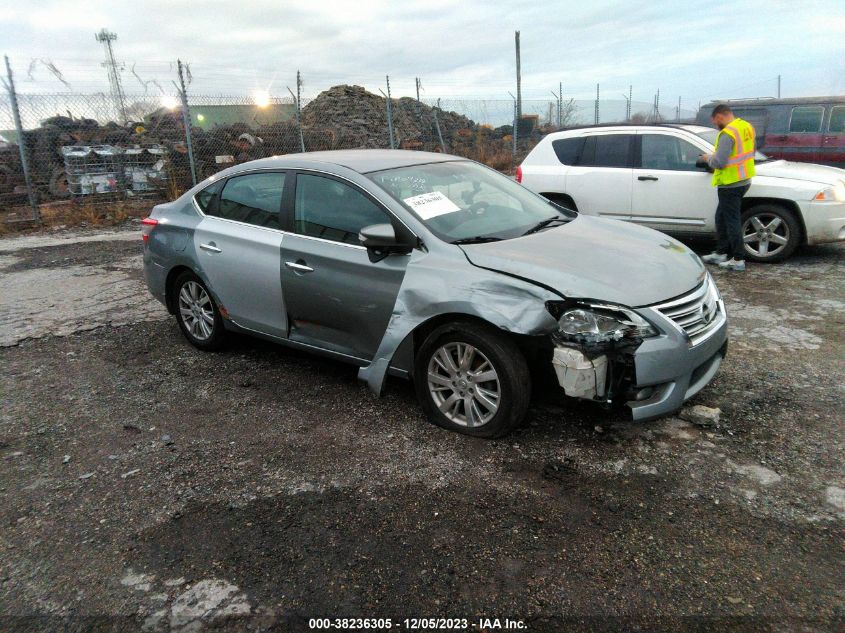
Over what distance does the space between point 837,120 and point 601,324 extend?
34.3 feet

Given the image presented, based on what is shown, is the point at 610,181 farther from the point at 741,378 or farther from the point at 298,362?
the point at 298,362

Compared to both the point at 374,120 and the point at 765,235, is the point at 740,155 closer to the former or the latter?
the point at 765,235

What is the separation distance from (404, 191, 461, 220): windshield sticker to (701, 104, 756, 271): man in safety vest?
4.16 meters

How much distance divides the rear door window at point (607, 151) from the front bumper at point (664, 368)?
4990 millimetres

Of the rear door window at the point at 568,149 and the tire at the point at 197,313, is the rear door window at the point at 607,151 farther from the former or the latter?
the tire at the point at 197,313

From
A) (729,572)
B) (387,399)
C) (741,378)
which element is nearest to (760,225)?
(741,378)

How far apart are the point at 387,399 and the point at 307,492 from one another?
3.79ft

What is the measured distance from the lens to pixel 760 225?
23.6 ft

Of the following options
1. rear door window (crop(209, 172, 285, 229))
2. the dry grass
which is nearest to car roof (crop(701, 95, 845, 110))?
rear door window (crop(209, 172, 285, 229))

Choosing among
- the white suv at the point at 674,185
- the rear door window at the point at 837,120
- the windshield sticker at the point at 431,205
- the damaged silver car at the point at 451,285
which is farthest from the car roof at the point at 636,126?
the windshield sticker at the point at 431,205

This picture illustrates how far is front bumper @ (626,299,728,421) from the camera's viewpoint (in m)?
3.15

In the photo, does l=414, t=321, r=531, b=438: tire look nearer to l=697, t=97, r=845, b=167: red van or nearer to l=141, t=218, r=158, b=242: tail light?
l=141, t=218, r=158, b=242: tail light

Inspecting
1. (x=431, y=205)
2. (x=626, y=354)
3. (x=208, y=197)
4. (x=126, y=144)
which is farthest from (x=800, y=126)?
(x=126, y=144)

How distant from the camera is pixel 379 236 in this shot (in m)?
3.57
